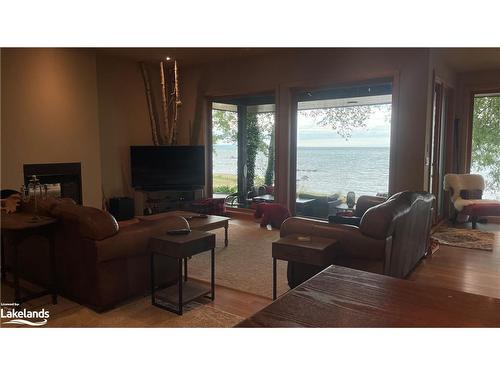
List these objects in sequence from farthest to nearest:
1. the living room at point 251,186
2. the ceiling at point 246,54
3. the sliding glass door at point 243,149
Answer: the sliding glass door at point 243,149 < the ceiling at point 246,54 < the living room at point 251,186

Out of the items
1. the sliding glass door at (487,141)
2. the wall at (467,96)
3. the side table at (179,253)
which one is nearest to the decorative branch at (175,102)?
the side table at (179,253)

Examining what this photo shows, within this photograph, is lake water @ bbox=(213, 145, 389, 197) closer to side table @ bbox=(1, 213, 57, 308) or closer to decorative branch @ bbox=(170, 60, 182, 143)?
decorative branch @ bbox=(170, 60, 182, 143)

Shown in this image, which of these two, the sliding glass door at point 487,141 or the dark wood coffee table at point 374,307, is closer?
the dark wood coffee table at point 374,307

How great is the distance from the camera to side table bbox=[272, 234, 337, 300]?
2.76 metres

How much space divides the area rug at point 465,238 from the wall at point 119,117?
5.54 metres

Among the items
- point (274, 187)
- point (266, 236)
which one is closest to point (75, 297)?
point (266, 236)

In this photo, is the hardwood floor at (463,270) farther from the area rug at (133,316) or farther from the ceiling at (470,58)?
the ceiling at (470,58)

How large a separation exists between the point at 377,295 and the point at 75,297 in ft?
9.44

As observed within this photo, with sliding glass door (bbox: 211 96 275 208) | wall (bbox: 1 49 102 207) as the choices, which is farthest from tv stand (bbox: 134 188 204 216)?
wall (bbox: 1 49 102 207)

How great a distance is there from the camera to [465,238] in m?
5.56

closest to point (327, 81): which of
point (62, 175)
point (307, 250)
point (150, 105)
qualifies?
point (150, 105)

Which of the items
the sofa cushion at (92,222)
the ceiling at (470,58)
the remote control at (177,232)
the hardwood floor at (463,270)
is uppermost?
the ceiling at (470,58)

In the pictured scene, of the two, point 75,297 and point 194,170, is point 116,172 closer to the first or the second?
point 194,170

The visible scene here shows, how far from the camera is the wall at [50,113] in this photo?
4.78 meters
